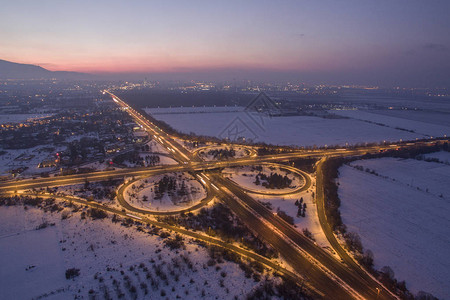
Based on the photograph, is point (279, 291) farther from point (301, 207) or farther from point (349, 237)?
point (301, 207)

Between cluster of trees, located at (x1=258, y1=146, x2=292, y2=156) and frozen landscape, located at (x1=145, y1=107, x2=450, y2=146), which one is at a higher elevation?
frozen landscape, located at (x1=145, y1=107, x2=450, y2=146)

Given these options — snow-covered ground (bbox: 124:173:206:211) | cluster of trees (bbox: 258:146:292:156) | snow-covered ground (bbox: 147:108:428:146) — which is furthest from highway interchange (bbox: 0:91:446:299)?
snow-covered ground (bbox: 147:108:428:146)

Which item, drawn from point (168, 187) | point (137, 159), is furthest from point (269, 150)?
point (137, 159)

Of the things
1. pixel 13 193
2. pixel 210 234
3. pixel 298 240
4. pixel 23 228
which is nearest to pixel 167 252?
pixel 210 234

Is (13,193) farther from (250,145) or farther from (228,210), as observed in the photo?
(250,145)

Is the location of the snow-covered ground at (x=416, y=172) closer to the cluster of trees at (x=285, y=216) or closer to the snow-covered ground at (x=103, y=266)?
the cluster of trees at (x=285, y=216)

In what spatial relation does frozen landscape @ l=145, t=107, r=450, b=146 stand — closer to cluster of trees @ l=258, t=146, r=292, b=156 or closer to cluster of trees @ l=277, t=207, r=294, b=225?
cluster of trees @ l=258, t=146, r=292, b=156
